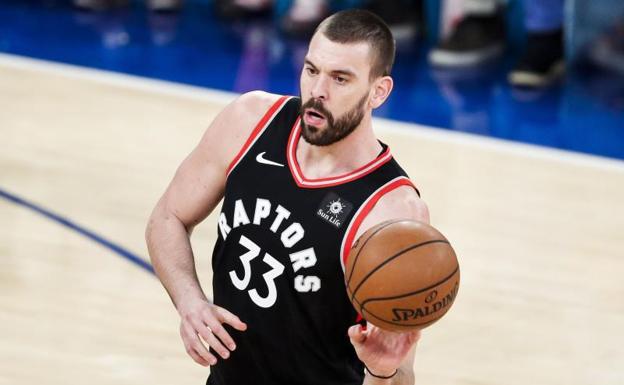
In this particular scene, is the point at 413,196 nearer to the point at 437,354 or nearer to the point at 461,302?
the point at 437,354

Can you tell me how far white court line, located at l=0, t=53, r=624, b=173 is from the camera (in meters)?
7.93

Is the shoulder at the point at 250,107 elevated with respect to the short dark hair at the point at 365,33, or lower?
lower

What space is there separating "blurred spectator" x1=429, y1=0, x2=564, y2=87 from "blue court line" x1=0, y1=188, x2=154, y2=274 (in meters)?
4.06

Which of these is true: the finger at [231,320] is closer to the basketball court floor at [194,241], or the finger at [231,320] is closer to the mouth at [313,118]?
the basketball court floor at [194,241]

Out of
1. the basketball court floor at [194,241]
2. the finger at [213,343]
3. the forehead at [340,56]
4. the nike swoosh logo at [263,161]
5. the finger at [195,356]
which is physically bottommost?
the basketball court floor at [194,241]

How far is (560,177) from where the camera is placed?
7582mm

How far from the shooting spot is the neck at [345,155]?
3.66 meters

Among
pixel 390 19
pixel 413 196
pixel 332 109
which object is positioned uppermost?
pixel 332 109

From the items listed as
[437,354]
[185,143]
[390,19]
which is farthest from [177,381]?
[390,19]

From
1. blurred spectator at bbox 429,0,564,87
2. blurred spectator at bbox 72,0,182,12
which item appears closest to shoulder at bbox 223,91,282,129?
blurred spectator at bbox 429,0,564,87

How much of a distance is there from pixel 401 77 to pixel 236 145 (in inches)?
230

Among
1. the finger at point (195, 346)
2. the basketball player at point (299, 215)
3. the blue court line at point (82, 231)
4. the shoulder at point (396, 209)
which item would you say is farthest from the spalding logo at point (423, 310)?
the blue court line at point (82, 231)

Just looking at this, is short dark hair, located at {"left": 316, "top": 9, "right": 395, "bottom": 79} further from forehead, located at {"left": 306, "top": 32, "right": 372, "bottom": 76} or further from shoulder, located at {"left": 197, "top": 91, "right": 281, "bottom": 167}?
shoulder, located at {"left": 197, "top": 91, "right": 281, "bottom": 167}

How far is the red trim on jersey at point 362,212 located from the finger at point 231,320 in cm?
33
